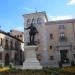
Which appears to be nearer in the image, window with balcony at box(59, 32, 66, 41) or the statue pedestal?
the statue pedestal

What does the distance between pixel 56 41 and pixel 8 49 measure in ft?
41.4

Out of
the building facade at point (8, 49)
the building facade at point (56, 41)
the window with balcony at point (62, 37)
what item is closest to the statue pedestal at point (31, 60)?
the building facade at point (56, 41)

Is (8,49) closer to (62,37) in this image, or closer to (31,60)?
(62,37)

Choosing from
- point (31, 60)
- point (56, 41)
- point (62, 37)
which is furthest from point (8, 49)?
point (31, 60)

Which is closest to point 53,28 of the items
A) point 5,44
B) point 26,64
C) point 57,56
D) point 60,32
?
point 60,32

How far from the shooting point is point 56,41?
52.1 meters

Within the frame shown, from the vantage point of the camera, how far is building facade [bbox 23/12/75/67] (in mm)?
50894

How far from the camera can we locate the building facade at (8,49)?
5266 centimetres

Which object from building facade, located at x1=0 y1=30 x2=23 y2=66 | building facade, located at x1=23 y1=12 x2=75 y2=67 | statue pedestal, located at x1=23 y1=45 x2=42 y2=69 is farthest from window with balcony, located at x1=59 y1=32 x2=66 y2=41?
statue pedestal, located at x1=23 y1=45 x2=42 y2=69

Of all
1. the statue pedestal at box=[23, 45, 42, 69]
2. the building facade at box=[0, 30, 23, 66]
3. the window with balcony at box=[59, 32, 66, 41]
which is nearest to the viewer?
the statue pedestal at box=[23, 45, 42, 69]

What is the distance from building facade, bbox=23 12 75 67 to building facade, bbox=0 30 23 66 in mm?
8172

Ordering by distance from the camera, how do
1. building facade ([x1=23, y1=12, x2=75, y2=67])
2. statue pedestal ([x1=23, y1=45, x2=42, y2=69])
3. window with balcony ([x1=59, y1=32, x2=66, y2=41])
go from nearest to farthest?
statue pedestal ([x1=23, y1=45, x2=42, y2=69]) → building facade ([x1=23, y1=12, x2=75, y2=67]) → window with balcony ([x1=59, y1=32, x2=66, y2=41])

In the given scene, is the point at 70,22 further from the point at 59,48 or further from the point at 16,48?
the point at 16,48

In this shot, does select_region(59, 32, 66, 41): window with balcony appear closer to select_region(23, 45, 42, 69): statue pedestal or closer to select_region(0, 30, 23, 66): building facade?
select_region(0, 30, 23, 66): building facade
